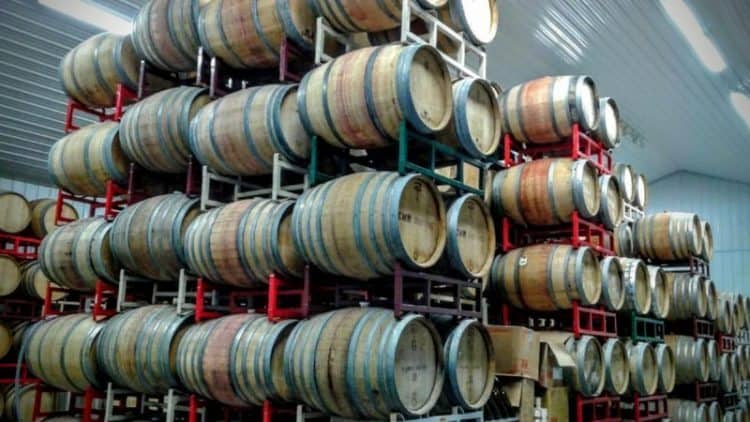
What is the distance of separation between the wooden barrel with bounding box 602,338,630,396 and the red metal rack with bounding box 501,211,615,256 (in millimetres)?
1221

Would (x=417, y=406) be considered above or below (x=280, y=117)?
below

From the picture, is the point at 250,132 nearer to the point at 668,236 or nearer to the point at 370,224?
the point at 370,224

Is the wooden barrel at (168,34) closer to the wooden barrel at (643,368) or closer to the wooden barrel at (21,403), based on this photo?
the wooden barrel at (21,403)

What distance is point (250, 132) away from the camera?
22.3 feet

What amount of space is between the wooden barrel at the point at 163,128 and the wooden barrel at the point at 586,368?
5118mm

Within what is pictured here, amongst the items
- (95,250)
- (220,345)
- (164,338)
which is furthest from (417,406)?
(95,250)

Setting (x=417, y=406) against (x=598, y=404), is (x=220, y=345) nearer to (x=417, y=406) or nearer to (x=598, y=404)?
(x=417, y=406)

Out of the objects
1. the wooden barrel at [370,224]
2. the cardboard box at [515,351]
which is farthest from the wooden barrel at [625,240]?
the wooden barrel at [370,224]

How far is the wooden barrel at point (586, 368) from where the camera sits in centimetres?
836

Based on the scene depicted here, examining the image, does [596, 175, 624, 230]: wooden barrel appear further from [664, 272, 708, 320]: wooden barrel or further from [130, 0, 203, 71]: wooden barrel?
[130, 0, 203, 71]: wooden barrel

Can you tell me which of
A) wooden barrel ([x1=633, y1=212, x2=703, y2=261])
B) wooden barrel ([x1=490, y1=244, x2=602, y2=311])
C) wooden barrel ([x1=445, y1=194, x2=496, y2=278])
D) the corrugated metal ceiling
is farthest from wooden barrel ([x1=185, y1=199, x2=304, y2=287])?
wooden barrel ([x1=633, y1=212, x2=703, y2=261])

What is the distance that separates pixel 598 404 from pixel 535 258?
261 centimetres

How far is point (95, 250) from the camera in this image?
830 cm

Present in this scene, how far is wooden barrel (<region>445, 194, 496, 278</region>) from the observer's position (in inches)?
241
